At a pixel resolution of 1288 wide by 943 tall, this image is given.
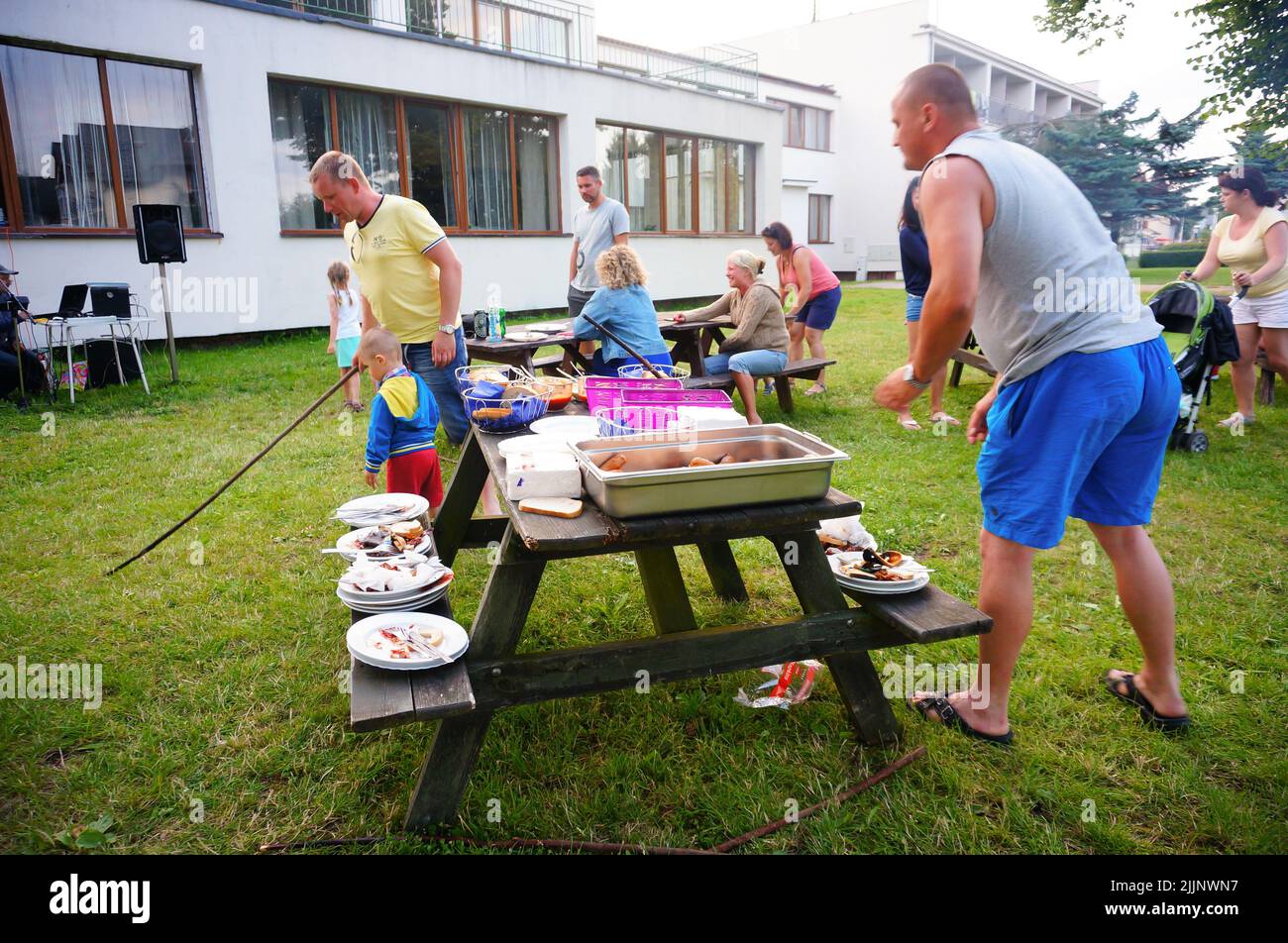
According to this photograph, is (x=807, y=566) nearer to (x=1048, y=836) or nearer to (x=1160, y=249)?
(x=1048, y=836)

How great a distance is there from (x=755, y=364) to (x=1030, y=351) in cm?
462

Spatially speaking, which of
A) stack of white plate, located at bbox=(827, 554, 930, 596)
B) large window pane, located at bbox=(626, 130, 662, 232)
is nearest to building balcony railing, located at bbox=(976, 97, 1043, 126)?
large window pane, located at bbox=(626, 130, 662, 232)

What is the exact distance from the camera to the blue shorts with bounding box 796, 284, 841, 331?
8.38 metres

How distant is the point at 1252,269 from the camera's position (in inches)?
263

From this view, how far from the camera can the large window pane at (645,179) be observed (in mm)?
17547

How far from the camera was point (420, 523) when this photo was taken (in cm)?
299

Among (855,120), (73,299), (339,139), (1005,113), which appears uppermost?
(1005,113)

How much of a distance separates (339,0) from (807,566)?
13803 mm

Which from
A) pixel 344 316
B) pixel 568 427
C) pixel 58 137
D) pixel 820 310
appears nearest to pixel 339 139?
pixel 58 137

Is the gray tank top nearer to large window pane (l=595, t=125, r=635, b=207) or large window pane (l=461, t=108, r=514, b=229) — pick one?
→ large window pane (l=461, t=108, r=514, b=229)

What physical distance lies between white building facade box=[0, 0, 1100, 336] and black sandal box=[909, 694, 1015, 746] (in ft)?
36.1

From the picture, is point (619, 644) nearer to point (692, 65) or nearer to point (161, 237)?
point (161, 237)

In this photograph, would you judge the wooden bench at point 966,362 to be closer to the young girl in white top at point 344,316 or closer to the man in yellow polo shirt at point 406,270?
the man in yellow polo shirt at point 406,270

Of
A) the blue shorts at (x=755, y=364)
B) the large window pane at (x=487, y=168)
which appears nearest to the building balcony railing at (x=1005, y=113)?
the large window pane at (x=487, y=168)
